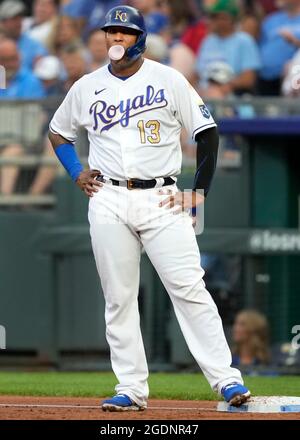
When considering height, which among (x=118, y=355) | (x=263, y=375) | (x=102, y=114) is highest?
(x=102, y=114)

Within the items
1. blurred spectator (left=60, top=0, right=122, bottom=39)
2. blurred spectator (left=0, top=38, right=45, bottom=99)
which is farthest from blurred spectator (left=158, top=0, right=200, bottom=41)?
blurred spectator (left=0, top=38, right=45, bottom=99)

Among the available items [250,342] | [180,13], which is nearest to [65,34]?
[180,13]

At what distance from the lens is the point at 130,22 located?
645cm

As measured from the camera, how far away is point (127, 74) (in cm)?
659

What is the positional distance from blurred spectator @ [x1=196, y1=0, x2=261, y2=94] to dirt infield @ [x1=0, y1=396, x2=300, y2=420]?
5.49 meters

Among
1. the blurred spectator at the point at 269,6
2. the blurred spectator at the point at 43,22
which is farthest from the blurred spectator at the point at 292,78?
Answer: the blurred spectator at the point at 43,22

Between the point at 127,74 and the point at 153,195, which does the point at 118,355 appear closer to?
the point at 153,195

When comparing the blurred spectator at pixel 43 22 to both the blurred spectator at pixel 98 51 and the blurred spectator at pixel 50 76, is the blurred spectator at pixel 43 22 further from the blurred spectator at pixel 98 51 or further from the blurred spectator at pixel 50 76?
the blurred spectator at pixel 98 51

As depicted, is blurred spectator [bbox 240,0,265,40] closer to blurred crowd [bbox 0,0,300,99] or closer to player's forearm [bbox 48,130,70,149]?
blurred crowd [bbox 0,0,300,99]

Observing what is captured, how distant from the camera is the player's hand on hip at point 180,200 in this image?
6.51 m

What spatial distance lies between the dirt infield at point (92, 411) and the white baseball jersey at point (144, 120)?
126 cm

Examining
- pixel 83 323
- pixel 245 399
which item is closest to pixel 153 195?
pixel 245 399

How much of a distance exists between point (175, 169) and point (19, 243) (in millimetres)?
6353
